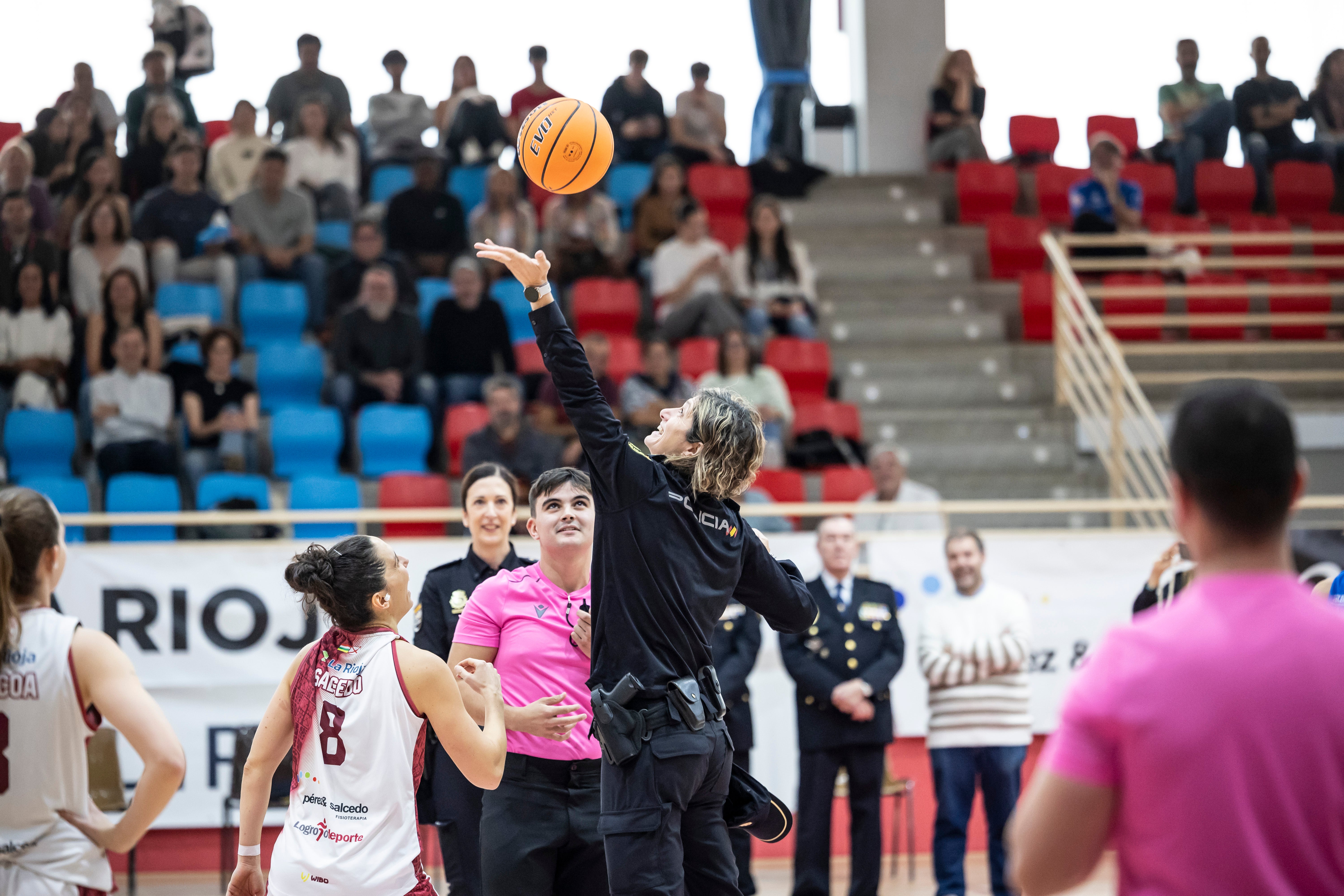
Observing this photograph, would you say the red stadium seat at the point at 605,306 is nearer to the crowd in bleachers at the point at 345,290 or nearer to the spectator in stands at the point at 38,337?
the crowd in bleachers at the point at 345,290

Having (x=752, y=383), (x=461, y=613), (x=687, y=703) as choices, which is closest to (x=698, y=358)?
(x=752, y=383)

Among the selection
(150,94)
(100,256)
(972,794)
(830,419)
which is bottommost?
(972,794)

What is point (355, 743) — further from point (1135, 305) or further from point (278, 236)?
point (1135, 305)

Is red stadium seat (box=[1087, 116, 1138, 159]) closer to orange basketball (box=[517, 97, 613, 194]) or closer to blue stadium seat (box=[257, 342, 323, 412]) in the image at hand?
blue stadium seat (box=[257, 342, 323, 412])

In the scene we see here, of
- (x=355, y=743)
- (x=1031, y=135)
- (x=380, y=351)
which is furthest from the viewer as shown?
(x=1031, y=135)

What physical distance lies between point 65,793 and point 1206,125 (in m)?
13.5

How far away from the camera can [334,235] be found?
11.6 meters

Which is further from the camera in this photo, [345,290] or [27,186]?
[27,186]

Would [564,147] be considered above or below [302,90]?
below

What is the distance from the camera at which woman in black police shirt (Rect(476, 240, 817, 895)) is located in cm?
316

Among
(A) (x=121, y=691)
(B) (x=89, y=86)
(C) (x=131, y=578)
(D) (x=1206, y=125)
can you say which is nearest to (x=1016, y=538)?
(C) (x=131, y=578)

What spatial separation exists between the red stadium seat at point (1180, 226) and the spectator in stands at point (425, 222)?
21.5 feet

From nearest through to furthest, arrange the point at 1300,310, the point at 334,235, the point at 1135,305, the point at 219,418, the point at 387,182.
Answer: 1. the point at 219,418
2. the point at 334,235
3. the point at 1300,310
4. the point at 1135,305
5. the point at 387,182

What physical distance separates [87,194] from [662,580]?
9.69m
